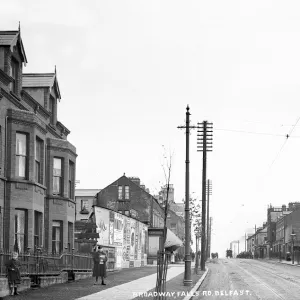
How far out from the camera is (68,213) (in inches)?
1467

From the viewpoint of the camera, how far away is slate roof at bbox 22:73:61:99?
36438mm

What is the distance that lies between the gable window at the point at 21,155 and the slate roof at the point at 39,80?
6.98 metres

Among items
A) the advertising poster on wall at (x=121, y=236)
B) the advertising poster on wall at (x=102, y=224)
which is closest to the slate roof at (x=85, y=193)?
the advertising poster on wall at (x=121, y=236)

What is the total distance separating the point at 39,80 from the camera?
1454 inches

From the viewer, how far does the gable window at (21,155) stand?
97.5ft

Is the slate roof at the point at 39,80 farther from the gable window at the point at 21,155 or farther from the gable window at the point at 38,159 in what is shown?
the gable window at the point at 21,155

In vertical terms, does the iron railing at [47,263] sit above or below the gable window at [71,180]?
below

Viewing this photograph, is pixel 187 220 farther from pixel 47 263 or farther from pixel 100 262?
pixel 47 263

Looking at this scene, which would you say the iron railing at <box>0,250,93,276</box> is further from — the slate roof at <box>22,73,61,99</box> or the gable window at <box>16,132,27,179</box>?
the slate roof at <box>22,73,61,99</box>

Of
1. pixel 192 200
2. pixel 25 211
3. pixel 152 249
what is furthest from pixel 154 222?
pixel 25 211

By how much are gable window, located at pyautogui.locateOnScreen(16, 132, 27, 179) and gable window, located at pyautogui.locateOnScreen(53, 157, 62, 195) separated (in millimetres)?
5919

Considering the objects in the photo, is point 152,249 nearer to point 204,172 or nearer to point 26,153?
point 204,172

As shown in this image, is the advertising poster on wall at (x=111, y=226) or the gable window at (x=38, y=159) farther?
the advertising poster on wall at (x=111, y=226)

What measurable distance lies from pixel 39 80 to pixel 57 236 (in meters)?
8.27
